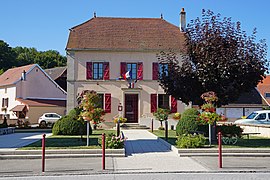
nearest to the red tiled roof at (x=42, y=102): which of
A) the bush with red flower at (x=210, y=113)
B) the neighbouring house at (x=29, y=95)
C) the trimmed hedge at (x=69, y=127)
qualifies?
the neighbouring house at (x=29, y=95)

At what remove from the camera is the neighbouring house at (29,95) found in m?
39.3

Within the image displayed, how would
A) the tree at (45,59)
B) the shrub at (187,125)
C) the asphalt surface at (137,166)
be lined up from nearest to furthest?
the asphalt surface at (137,166) → the shrub at (187,125) → the tree at (45,59)

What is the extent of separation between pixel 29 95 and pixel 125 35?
719 inches

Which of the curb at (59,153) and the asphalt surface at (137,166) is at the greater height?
the curb at (59,153)

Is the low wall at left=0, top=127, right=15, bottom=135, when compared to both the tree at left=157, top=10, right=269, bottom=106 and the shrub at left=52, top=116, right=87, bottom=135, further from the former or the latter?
the tree at left=157, top=10, right=269, bottom=106

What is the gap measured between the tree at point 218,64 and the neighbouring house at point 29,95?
27490mm

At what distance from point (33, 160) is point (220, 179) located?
6622mm

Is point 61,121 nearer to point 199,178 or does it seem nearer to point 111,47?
point 111,47

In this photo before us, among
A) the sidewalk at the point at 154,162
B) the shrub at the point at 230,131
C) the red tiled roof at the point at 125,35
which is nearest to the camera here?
the sidewalk at the point at 154,162

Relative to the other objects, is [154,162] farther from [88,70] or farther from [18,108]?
[18,108]

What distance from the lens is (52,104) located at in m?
41.8

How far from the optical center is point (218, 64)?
14500 mm

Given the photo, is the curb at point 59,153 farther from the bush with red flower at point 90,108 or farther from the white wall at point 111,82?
the white wall at point 111,82

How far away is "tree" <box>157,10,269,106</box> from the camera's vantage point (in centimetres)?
1464
